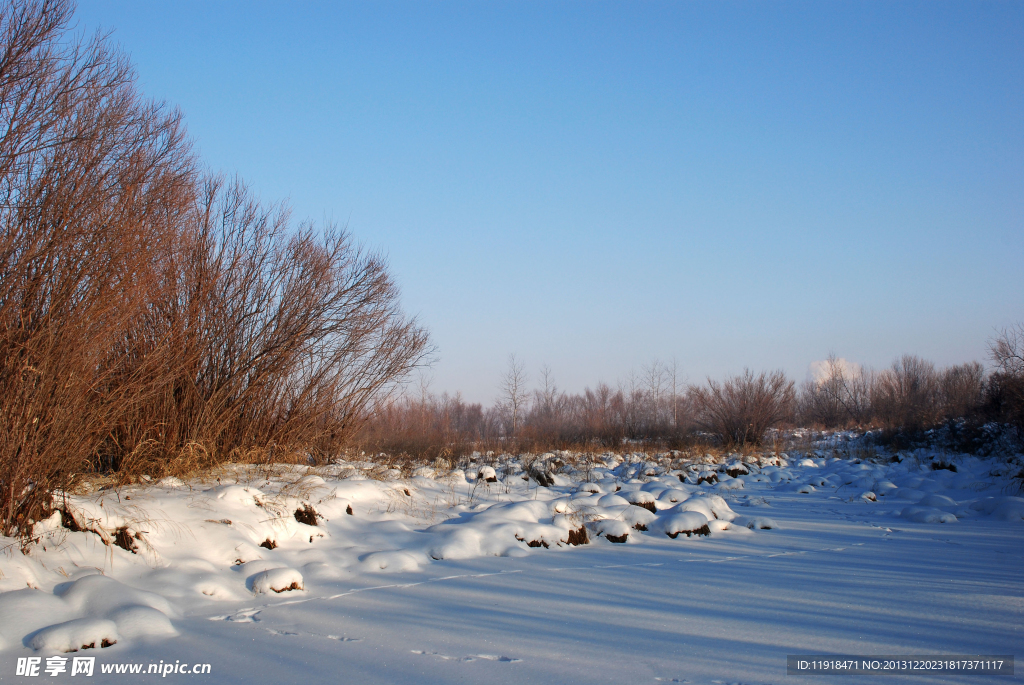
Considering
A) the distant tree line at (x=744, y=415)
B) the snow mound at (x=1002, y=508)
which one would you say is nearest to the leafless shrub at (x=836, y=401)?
the distant tree line at (x=744, y=415)

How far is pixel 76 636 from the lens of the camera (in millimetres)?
3400

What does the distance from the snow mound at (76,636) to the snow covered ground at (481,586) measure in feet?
0.03

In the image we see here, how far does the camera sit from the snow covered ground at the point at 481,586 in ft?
11.0

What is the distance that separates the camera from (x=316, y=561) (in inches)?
218

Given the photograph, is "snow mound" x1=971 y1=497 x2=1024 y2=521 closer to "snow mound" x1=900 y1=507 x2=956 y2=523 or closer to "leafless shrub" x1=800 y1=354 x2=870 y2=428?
"snow mound" x1=900 y1=507 x2=956 y2=523

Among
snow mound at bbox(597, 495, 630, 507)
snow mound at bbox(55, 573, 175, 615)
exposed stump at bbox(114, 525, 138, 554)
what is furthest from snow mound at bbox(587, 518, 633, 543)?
exposed stump at bbox(114, 525, 138, 554)

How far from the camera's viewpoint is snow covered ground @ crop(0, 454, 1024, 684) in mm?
3365

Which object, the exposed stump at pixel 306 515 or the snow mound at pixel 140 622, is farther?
the exposed stump at pixel 306 515

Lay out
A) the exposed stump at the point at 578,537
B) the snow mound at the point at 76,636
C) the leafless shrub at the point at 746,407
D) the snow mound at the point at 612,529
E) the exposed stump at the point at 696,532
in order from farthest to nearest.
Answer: the leafless shrub at the point at 746,407 < the exposed stump at the point at 696,532 < the snow mound at the point at 612,529 < the exposed stump at the point at 578,537 < the snow mound at the point at 76,636

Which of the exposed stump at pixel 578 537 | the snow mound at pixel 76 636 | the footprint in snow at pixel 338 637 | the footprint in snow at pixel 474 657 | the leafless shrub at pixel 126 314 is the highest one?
the leafless shrub at pixel 126 314

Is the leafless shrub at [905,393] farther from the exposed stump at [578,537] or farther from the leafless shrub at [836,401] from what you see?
the exposed stump at [578,537]

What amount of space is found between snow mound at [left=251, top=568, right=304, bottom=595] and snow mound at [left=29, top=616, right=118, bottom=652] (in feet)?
3.97

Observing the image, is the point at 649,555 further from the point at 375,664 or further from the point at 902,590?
the point at 375,664

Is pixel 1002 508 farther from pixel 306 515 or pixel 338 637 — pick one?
pixel 306 515
